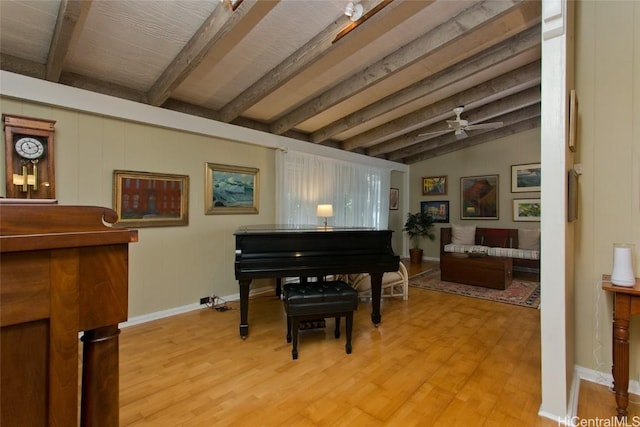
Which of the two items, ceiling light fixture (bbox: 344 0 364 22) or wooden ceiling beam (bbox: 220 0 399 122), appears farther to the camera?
wooden ceiling beam (bbox: 220 0 399 122)

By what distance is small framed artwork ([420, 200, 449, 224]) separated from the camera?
7.50 metres

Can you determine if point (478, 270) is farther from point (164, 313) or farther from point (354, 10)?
point (164, 313)

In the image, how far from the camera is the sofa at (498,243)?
5609mm

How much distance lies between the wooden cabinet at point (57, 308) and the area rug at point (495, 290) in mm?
4613

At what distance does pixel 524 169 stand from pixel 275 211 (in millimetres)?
5448

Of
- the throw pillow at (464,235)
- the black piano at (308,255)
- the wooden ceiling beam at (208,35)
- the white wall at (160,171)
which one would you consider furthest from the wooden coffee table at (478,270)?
the wooden ceiling beam at (208,35)

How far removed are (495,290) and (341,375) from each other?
11.3 ft

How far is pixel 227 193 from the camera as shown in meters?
4.19

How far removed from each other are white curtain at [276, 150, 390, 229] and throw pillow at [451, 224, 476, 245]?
1523mm

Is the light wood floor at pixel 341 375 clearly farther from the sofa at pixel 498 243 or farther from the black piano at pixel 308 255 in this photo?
the sofa at pixel 498 243

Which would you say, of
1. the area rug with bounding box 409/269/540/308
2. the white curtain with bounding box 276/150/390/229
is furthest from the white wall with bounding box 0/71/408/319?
the area rug with bounding box 409/269/540/308

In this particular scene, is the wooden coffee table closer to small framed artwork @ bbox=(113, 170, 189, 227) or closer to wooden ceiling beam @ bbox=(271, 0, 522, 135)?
wooden ceiling beam @ bbox=(271, 0, 522, 135)

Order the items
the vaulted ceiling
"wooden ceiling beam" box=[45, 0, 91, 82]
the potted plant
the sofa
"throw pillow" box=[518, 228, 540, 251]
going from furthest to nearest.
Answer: the potted plant, "throw pillow" box=[518, 228, 540, 251], the sofa, the vaulted ceiling, "wooden ceiling beam" box=[45, 0, 91, 82]

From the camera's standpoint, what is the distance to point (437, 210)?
762 cm
